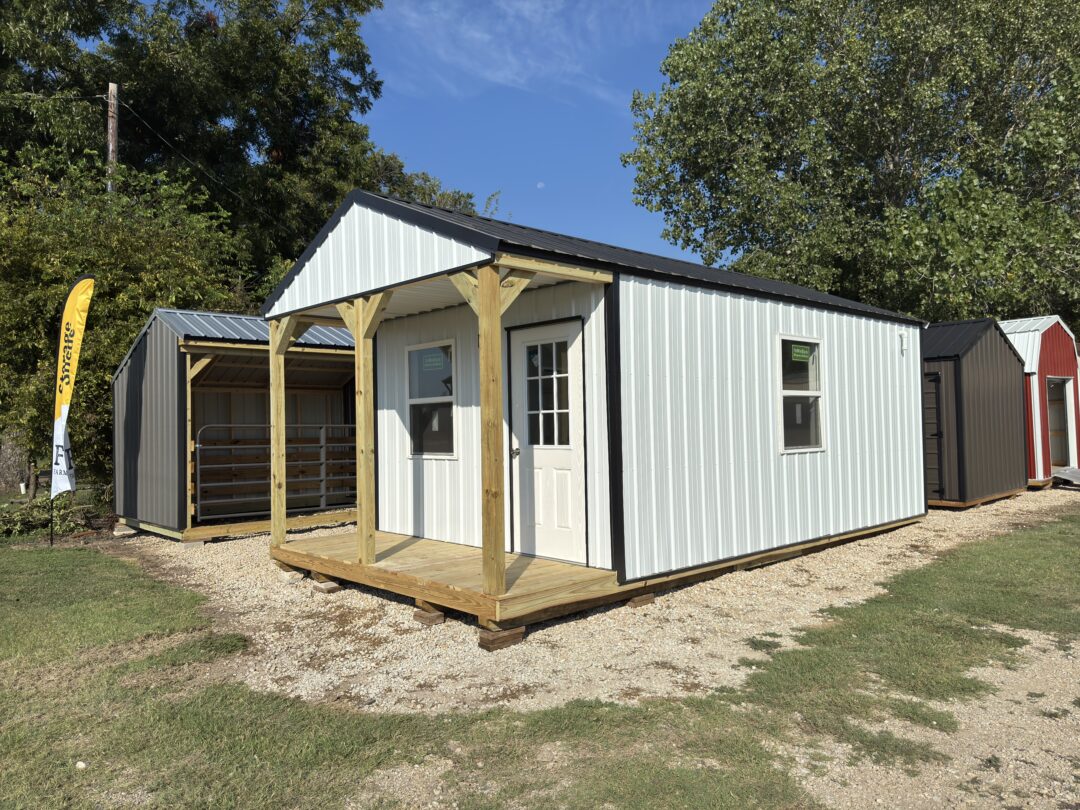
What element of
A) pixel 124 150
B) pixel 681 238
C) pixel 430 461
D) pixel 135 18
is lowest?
pixel 430 461

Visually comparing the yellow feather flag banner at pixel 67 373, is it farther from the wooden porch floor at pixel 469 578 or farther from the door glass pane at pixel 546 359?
the door glass pane at pixel 546 359

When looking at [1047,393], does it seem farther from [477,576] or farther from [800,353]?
[477,576]

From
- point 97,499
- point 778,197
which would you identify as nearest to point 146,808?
point 97,499

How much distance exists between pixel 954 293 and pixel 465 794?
15.5 meters

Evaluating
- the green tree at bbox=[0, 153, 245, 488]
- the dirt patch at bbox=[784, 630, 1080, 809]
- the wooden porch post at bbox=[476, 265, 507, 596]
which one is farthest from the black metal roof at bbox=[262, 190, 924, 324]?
the green tree at bbox=[0, 153, 245, 488]

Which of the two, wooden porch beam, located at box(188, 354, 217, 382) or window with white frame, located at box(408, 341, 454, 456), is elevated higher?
wooden porch beam, located at box(188, 354, 217, 382)

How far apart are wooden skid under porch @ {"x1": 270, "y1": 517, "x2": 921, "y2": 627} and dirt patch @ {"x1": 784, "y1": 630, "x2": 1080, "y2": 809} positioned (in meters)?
2.10

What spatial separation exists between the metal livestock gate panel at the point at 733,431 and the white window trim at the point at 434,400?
206 centimetres

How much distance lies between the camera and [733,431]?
6676mm

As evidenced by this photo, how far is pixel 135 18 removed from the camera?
19.1m

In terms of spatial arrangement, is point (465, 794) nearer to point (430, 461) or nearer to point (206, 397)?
point (430, 461)

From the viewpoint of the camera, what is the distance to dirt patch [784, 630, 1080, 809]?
9.54ft

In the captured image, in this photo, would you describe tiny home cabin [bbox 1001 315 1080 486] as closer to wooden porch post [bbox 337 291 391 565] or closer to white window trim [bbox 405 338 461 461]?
white window trim [bbox 405 338 461 461]

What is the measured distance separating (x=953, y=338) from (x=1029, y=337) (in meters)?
3.26
